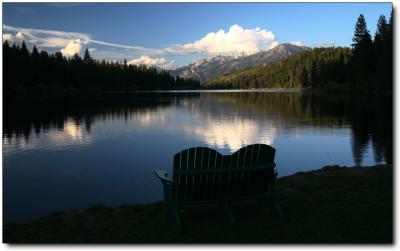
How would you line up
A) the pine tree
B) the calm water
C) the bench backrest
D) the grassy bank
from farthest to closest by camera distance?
the pine tree
the calm water
the bench backrest
the grassy bank

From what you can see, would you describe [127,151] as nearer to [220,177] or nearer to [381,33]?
[220,177]

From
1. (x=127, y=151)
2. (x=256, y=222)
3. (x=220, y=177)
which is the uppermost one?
(x=220, y=177)

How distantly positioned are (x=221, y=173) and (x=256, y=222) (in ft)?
3.77

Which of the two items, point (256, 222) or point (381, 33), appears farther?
point (381, 33)

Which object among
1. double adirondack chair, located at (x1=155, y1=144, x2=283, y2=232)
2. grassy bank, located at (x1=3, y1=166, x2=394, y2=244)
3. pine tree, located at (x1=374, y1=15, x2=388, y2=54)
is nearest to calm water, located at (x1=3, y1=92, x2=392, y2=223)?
grassy bank, located at (x1=3, y1=166, x2=394, y2=244)

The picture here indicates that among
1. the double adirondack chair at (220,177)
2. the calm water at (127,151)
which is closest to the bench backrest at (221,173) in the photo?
the double adirondack chair at (220,177)

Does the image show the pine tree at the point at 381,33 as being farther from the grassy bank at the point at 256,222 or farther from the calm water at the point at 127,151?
the grassy bank at the point at 256,222

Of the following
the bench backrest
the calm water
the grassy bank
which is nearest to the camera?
the grassy bank

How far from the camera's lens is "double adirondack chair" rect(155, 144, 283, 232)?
770cm

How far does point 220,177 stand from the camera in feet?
26.0

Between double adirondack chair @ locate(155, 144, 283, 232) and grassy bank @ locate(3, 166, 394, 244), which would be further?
double adirondack chair @ locate(155, 144, 283, 232)

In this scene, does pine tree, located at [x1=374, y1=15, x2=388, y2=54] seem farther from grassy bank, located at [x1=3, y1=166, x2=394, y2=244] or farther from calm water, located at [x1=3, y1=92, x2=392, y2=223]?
grassy bank, located at [x1=3, y1=166, x2=394, y2=244]

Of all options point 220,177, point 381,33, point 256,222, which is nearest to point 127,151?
point 220,177

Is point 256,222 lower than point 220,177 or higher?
lower
